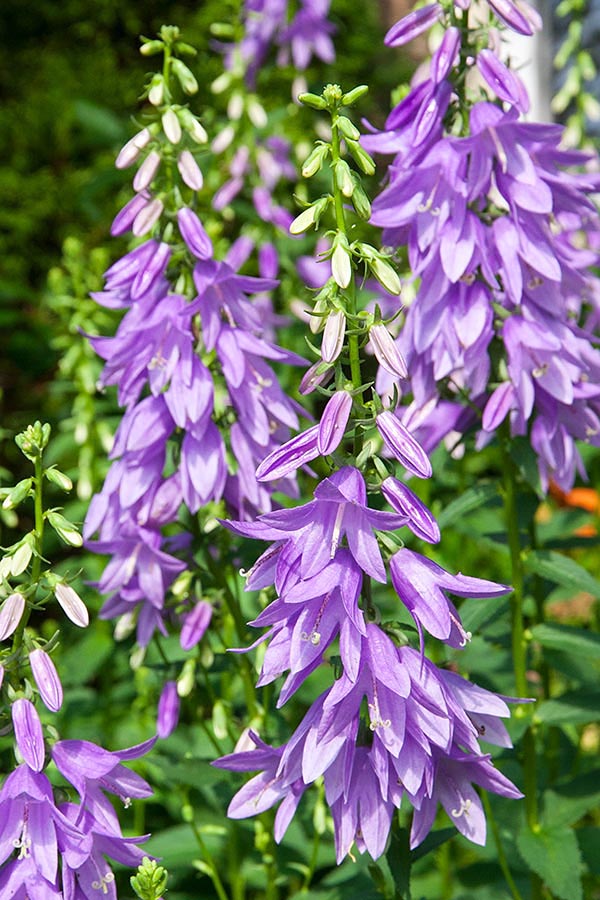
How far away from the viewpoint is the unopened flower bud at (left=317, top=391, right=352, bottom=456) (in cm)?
174

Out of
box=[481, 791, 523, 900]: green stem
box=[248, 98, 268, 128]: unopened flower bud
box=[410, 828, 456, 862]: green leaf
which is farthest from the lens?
box=[248, 98, 268, 128]: unopened flower bud

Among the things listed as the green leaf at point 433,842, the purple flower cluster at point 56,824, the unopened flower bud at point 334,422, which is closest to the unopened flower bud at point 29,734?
the purple flower cluster at point 56,824

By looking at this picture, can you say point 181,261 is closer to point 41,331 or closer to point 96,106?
point 41,331

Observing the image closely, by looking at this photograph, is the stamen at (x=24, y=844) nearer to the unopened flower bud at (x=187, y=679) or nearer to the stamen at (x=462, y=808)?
the stamen at (x=462, y=808)

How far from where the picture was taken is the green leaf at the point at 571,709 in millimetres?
2756

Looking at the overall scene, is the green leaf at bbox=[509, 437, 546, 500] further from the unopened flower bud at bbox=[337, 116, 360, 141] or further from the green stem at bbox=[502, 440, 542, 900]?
the unopened flower bud at bbox=[337, 116, 360, 141]

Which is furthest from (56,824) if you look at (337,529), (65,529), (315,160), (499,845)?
(499,845)

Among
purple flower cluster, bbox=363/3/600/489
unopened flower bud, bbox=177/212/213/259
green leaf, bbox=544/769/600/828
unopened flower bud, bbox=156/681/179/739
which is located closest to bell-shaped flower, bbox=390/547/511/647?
purple flower cluster, bbox=363/3/600/489

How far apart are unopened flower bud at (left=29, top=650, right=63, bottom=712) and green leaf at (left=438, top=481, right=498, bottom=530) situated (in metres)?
1.11

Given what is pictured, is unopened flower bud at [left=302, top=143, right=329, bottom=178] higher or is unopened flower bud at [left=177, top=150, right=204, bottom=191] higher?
unopened flower bud at [left=302, top=143, right=329, bottom=178]

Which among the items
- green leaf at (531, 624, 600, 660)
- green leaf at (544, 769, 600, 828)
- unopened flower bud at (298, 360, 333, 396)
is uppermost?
unopened flower bud at (298, 360, 333, 396)

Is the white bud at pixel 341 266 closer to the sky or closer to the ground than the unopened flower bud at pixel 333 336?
closer to the sky

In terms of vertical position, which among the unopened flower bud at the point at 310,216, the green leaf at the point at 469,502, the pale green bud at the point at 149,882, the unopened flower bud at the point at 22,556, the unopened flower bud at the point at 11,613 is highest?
the unopened flower bud at the point at 310,216

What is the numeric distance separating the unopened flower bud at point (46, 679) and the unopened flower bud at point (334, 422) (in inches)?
20.5
